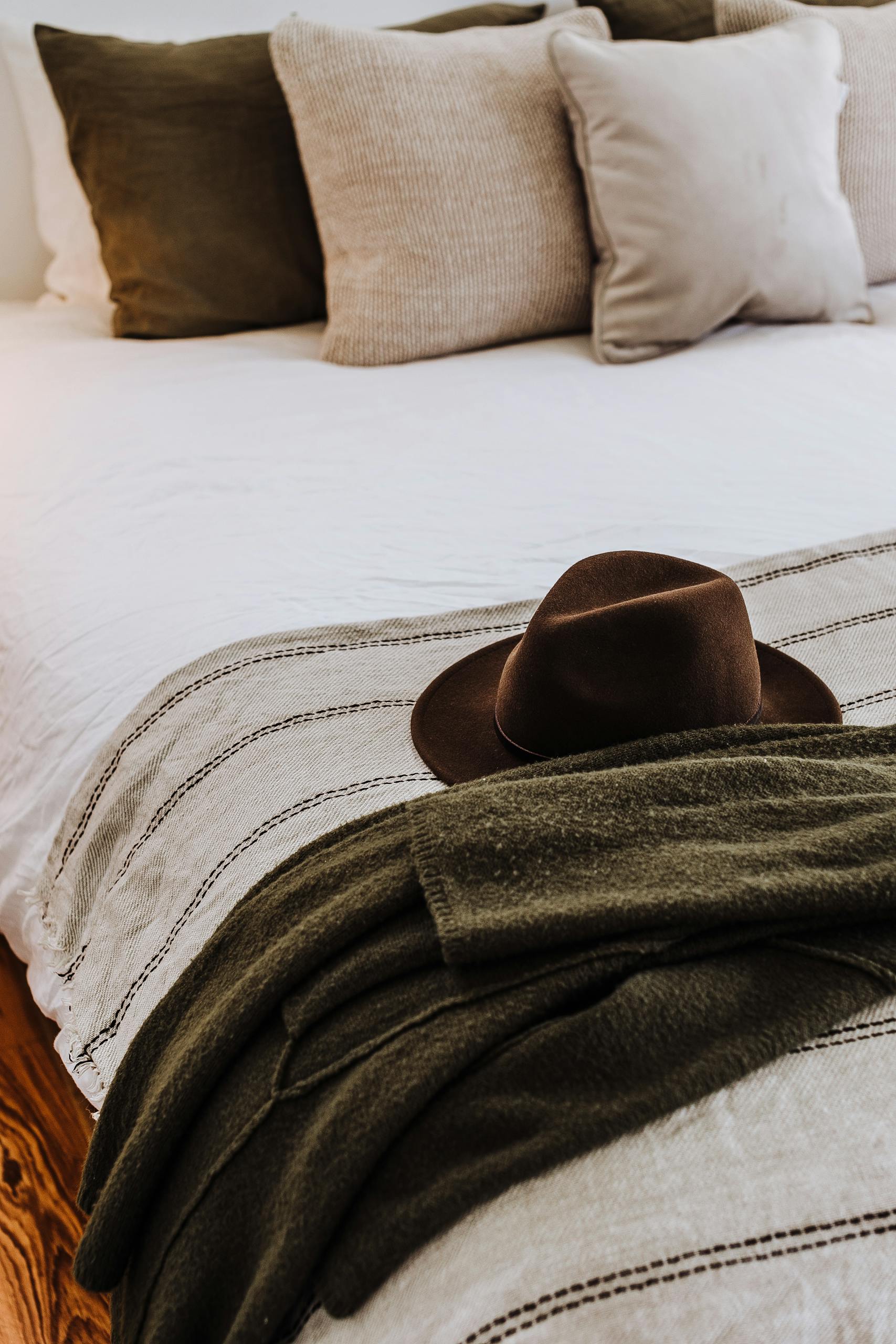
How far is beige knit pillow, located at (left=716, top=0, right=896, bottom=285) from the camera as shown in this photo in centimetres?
184

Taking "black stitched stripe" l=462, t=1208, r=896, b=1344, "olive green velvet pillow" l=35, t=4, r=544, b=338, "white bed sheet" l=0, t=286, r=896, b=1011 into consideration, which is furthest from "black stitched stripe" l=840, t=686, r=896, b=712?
"olive green velvet pillow" l=35, t=4, r=544, b=338

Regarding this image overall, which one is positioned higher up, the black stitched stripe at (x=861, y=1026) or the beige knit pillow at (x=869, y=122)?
the beige knit pillow at (x=869, y=122)

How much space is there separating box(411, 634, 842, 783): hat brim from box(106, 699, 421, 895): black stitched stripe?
0.04 meters

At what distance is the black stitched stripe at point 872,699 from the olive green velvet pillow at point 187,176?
131 cm

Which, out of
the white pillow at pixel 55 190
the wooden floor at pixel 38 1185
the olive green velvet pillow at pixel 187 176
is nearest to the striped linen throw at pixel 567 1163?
the wooden floor at pixel 38 1185

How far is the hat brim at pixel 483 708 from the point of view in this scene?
0.78 m

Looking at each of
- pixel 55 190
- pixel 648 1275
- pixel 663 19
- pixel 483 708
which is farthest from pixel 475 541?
pixel 663 19

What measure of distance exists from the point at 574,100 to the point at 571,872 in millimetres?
1454

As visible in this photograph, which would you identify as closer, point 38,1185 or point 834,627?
point 834,627

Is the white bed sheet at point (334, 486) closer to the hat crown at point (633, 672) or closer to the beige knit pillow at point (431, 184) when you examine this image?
the beige knit pillow at point (431, 184)

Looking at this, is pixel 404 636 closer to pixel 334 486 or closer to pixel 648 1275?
pixel 334 486

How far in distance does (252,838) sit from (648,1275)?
0.38 meters

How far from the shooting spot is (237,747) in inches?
32.4

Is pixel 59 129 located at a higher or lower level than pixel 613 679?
higher
